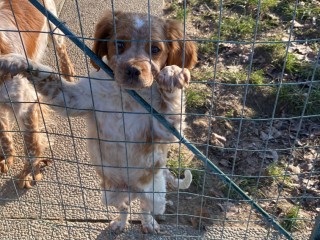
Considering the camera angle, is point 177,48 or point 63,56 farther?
point 63,56

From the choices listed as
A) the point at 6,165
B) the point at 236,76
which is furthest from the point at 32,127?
the point at 236,76

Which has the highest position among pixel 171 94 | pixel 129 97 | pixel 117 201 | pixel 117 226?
pixel 171 94

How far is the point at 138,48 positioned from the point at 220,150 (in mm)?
1508

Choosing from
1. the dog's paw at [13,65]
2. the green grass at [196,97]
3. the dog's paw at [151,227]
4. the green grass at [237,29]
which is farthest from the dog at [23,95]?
the green grass at [237,29]

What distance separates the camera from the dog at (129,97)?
79.1 inches

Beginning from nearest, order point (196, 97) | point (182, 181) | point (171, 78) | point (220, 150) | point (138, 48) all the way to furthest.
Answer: point (171, 78) < point (138, 48) < point (182, 181) < point (220, 150) < point (196, 97)

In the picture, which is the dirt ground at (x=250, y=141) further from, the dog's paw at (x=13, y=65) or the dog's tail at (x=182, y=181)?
the dog's paw at (x=13, y=65)

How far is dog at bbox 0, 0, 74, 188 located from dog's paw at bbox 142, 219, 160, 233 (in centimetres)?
78

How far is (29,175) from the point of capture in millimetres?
3201

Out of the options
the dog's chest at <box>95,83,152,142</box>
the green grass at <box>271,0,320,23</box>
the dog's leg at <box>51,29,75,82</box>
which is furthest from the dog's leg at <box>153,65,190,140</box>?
the green grass at <box>271,0,320,23</box>

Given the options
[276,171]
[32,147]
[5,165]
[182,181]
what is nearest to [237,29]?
[276,171]

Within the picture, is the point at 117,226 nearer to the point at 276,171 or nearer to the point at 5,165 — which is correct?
the point at 5,165

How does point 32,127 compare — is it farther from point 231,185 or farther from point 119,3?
point 119,3

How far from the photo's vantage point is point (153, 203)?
2592mm
